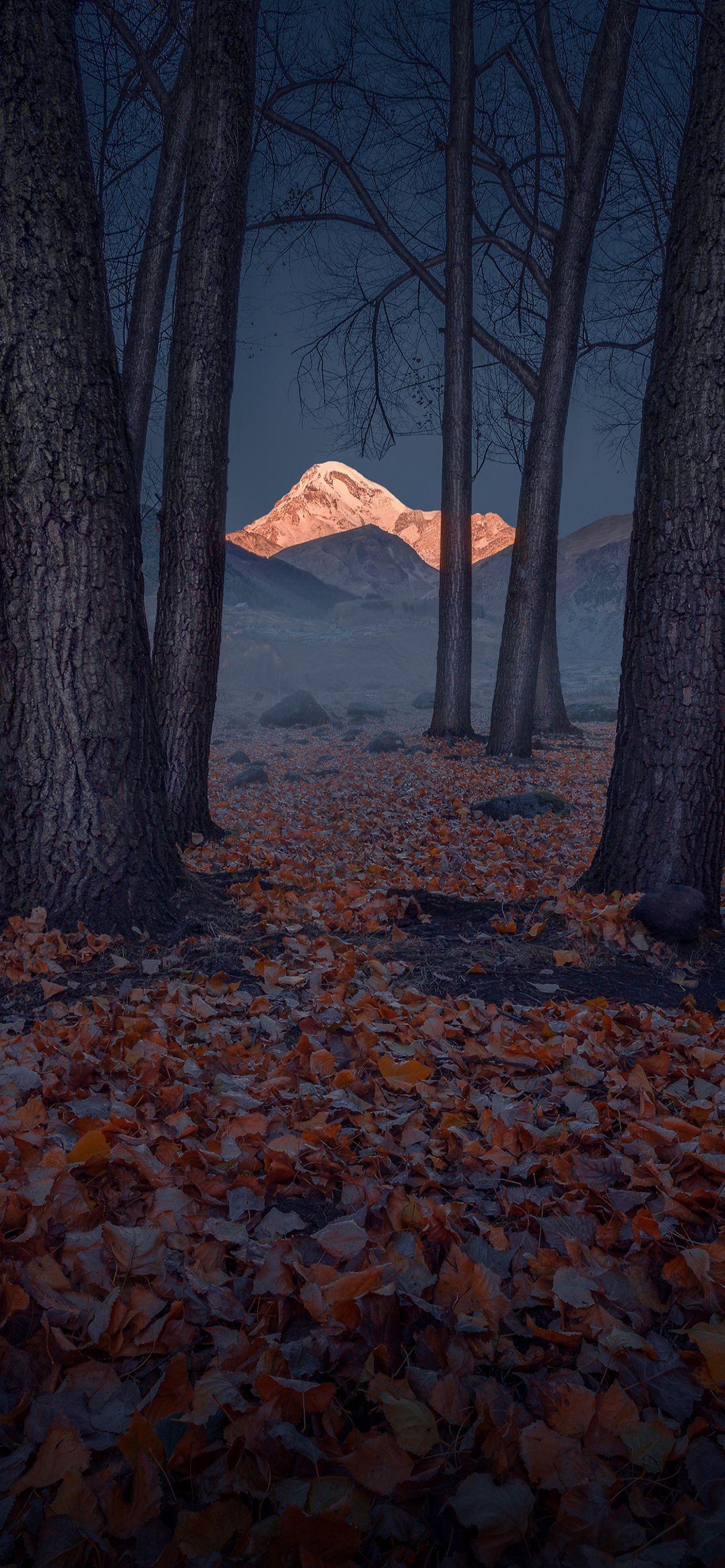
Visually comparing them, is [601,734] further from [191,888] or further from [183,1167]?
[183,1167]

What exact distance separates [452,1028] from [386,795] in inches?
238

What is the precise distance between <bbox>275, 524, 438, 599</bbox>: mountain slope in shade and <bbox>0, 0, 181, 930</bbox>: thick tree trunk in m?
70.4

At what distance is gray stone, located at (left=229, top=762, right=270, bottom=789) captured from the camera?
11.5 m

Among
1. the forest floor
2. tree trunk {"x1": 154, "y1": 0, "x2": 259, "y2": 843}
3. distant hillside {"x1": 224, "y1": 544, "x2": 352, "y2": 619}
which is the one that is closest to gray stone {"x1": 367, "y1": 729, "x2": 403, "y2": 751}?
tree trunk {"x1": 154, "y1": 0, "x2": 259, "y2": 843}

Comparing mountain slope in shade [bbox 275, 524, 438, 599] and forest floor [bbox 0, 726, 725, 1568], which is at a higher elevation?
mountain slope in shade [bbox 275, 524, 438, 599]

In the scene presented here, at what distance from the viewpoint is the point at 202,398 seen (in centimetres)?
552

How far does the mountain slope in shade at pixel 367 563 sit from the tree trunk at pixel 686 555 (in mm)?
70146

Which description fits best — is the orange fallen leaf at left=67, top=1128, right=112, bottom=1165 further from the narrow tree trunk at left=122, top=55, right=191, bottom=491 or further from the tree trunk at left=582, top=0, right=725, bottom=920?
the narrow tree trunk at left=122, top=55, right=191, bottom=491

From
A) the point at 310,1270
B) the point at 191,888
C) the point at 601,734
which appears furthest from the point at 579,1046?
the point at 601,734

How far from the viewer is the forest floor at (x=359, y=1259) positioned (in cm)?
109

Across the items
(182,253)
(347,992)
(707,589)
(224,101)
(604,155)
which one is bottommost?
(347,992)

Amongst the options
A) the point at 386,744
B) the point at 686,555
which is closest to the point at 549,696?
the point at 386,744

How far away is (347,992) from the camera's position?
3188mm

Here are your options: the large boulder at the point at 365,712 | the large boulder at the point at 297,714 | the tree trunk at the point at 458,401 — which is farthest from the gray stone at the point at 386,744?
the large boulder at the point at 365,712
